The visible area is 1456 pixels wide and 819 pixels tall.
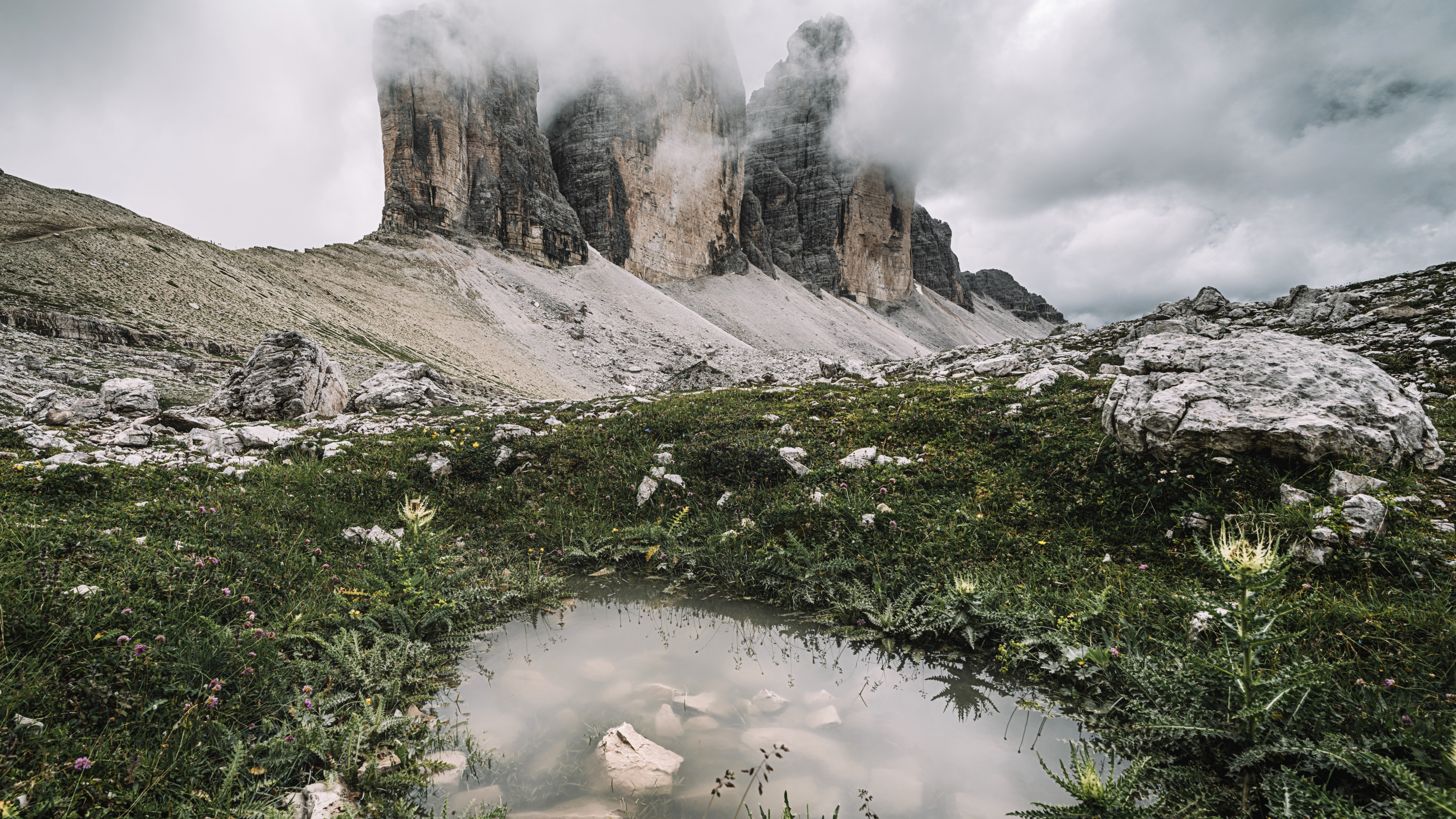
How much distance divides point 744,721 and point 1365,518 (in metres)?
5.83

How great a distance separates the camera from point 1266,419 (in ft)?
19.1

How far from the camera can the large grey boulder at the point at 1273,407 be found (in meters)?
5.64

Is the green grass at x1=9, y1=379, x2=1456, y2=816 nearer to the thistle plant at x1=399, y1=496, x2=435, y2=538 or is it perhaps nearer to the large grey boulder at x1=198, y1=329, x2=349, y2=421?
the thistle plant at x1=399, y1=496, x2=435, y2=538

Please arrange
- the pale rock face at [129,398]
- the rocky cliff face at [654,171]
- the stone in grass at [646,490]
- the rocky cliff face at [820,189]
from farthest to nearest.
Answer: the rocky cliff face at [820,189], the rocky cliff face at [654,171], the pale rock face at [129,398], the stone in grass at [646,490]

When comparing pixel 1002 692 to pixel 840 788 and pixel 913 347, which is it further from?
pixel 913 347

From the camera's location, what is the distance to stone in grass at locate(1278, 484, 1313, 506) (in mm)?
5094

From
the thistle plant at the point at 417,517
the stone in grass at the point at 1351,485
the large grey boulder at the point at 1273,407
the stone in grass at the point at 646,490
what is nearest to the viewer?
the stone in grass at the point at 1351,485

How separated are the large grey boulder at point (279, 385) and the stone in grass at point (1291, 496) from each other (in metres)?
22.7

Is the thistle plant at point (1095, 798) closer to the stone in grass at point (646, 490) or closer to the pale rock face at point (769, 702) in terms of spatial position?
the pale rock face at point (769, 702)

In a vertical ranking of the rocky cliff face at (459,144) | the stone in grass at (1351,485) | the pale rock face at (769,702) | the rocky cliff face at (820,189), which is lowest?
the pale rock face at (769,702)

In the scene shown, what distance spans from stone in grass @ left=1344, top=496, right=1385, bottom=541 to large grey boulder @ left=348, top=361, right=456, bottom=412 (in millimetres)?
21820

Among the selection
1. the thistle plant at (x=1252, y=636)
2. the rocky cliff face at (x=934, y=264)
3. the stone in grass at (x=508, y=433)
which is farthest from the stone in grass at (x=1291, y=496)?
the rocky cliff face at (x=934, y=264)

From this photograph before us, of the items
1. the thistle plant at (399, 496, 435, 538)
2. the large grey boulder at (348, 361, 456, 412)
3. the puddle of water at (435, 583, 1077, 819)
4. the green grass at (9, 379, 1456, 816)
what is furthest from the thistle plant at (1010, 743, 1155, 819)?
the large grey boulder at (348, 361, 456, 412)

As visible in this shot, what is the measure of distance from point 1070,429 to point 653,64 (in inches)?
5154
